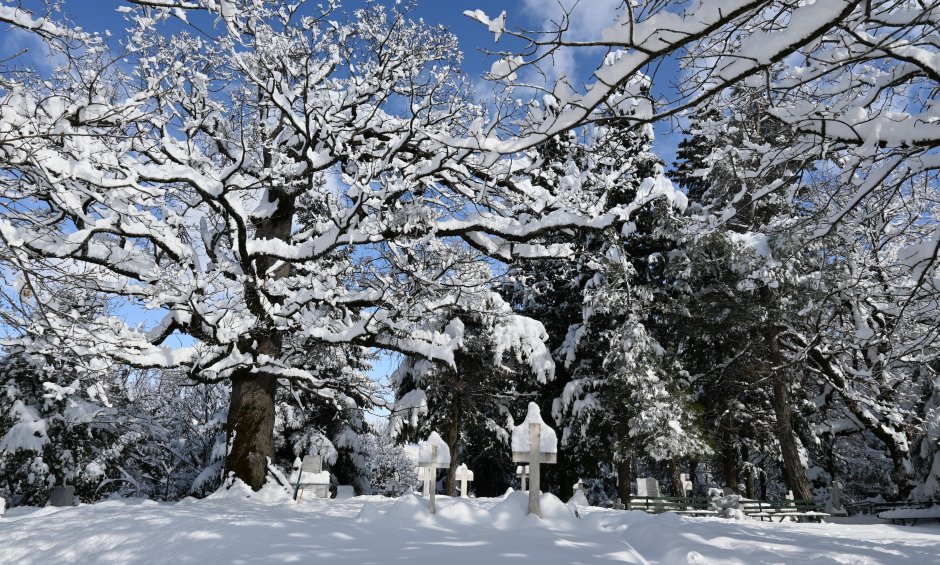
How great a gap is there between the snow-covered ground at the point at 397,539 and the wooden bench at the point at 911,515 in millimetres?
8083

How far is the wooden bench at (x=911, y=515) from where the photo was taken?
14.6 m

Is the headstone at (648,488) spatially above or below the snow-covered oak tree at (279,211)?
below

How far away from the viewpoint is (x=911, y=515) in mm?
14883

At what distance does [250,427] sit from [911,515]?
17.0m

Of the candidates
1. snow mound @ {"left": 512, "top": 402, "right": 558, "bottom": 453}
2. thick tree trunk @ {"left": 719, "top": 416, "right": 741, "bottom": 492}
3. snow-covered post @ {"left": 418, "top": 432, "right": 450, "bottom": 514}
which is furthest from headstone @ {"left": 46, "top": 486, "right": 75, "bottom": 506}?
thick tree trunk @ {"left": 719, "top": 416, "right": 741, "bottom": 492}

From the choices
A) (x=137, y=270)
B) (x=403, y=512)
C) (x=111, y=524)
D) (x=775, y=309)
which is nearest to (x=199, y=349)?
(x=137, y=270)

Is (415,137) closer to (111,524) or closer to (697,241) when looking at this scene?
(111,524)

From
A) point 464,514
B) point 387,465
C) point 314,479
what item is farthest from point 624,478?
point 387,465

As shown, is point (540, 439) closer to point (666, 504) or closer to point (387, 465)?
point (666, 504)

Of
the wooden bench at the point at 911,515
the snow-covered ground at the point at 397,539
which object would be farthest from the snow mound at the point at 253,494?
the wooden bench at the point at 911,515

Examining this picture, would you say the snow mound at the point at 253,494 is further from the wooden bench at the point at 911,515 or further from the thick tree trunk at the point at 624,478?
the wooden bench at the point at 911,515

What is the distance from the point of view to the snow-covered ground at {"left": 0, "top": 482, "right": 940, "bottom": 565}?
4.85 meters

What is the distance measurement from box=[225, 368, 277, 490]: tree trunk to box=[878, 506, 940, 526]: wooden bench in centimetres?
1654

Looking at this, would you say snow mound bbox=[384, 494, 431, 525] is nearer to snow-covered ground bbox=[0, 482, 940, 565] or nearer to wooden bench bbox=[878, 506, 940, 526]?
snow-covered ground bbox=[0, 482, 940, 565]
